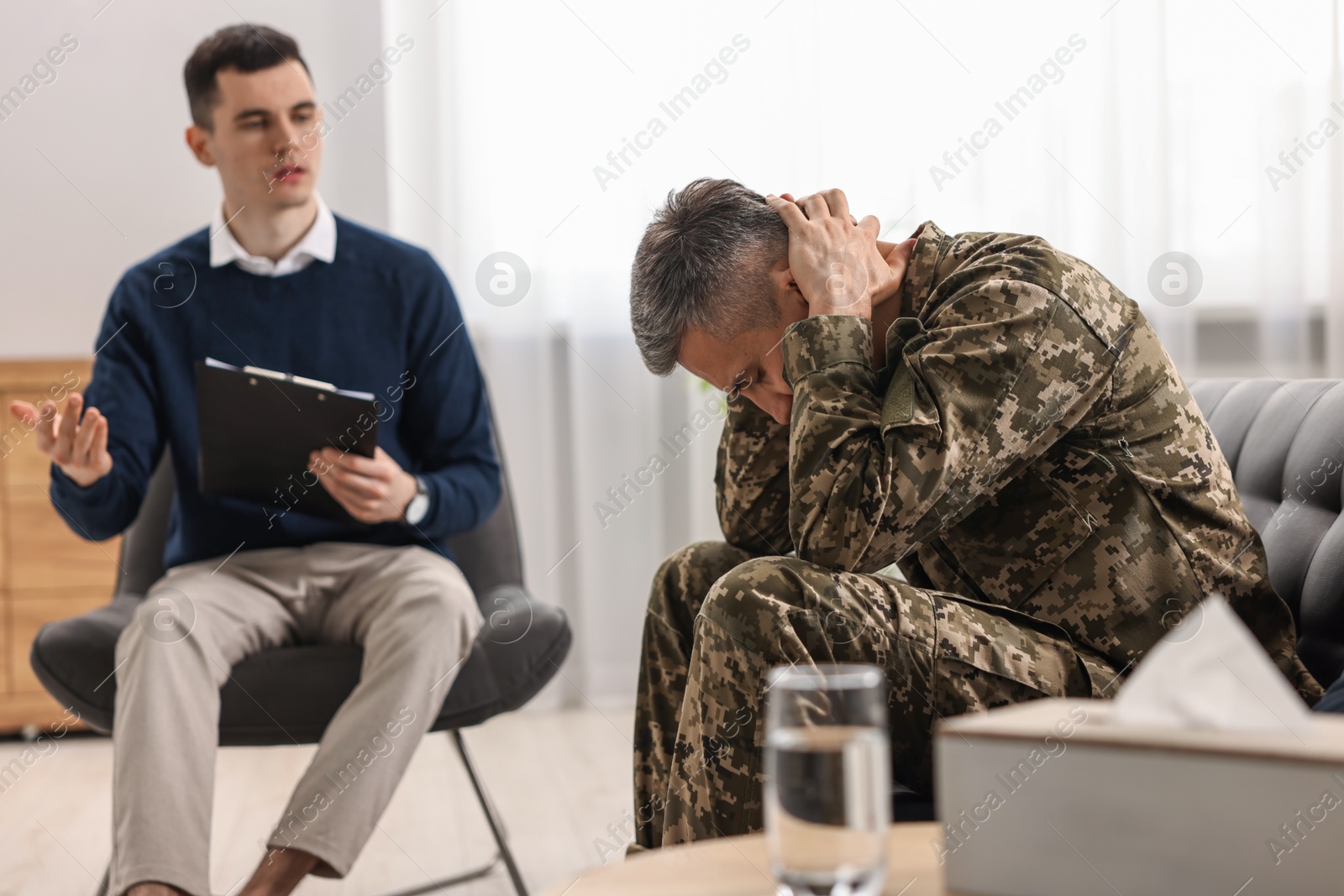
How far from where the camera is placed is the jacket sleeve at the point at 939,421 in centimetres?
96

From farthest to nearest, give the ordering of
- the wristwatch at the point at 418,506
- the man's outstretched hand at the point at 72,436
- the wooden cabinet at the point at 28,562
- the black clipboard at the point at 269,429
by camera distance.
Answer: the wooden cabinet at the point at 28,562, the wristwatch at the point at 418,506, the man's outstretched hand at the point at 72,436, the black clipboard at the point at 269,429

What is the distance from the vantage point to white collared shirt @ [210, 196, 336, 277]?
1807 millimetres

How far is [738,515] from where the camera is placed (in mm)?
1341

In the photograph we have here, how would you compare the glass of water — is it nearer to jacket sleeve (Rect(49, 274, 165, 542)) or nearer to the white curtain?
jacket sleeve (Rect(49, 274, 165, 542))

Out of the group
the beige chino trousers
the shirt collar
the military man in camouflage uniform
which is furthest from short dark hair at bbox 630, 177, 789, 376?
the beige chino trousers

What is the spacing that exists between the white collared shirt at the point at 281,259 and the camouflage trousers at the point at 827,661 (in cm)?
113

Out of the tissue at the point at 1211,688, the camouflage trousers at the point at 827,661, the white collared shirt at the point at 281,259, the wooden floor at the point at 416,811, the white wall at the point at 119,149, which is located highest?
the white wall at the point at 119,149

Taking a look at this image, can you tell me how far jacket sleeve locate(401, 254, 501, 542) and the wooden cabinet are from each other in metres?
1.16

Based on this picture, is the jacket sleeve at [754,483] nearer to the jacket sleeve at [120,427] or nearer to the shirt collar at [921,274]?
the shirt collar at [921,274]

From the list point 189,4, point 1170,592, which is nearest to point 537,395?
point 189,4

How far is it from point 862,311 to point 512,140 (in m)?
1.91

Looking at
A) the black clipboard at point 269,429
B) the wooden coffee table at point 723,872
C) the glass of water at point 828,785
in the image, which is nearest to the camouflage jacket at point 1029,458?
the wooden coffee table at point 723,872

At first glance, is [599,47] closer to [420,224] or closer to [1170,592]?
[420,224]

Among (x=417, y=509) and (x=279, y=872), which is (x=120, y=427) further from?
(x=279, y=872)
